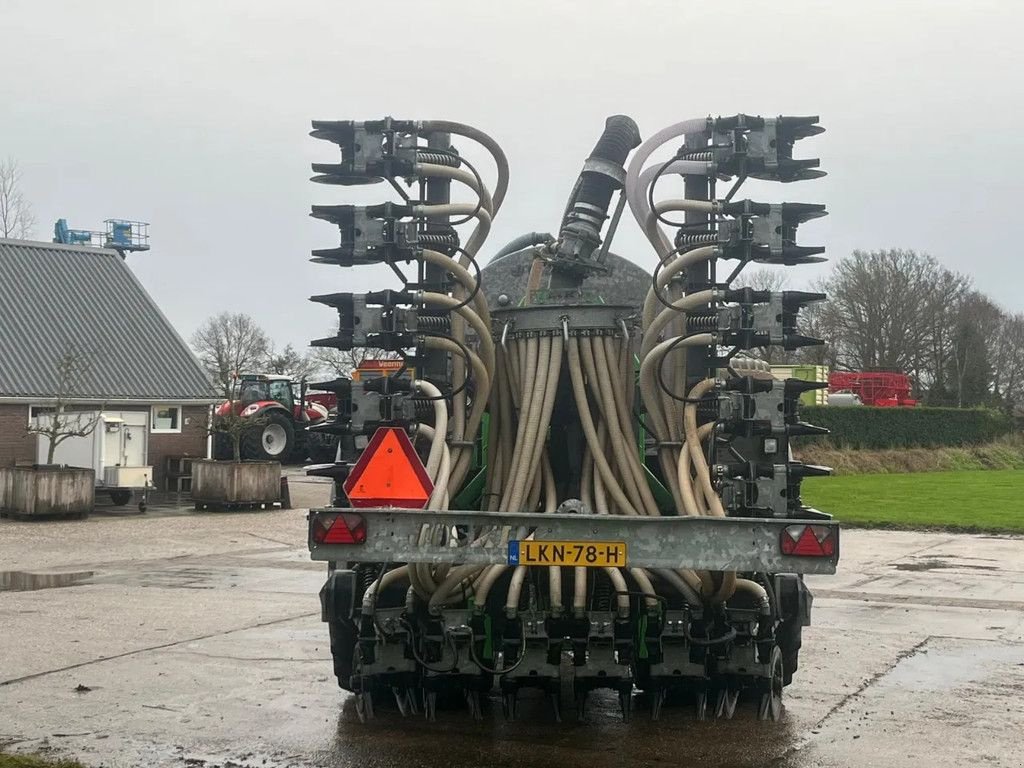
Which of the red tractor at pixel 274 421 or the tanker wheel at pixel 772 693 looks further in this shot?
the red tractor at pixel 274 421

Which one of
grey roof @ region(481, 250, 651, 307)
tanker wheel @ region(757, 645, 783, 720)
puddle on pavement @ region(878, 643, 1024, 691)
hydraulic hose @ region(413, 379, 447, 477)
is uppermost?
grey roof @ region(481, 250, 651, 307)

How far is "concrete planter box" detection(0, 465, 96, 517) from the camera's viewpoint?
21234 millimetres

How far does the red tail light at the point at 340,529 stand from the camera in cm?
611

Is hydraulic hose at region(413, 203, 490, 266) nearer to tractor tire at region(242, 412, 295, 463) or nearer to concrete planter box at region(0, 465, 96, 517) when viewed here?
concrete planter box at region(0, 465, 96, 517)

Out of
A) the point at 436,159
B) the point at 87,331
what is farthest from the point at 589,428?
the point at 87,331

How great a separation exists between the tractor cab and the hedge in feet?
45.6

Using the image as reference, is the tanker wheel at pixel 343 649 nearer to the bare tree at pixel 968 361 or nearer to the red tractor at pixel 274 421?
the red tractor at pixel 274 421

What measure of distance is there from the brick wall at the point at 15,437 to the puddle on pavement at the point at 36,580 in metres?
11.0

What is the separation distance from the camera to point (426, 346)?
23.6 feet

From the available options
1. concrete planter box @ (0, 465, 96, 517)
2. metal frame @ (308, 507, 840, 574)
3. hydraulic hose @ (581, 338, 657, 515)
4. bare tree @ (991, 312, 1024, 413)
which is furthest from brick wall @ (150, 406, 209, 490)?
bare tree @ (991, 312, 1024, 413)

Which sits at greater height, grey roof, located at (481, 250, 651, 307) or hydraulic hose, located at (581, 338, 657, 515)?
grey roof, located at (481, 250, 651, 307)

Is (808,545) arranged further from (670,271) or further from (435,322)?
(435,322)

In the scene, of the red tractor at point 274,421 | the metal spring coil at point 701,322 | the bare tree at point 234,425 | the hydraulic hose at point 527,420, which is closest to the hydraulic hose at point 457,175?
the hydraulic hose at point 527,420

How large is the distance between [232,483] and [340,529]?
1823 cm
